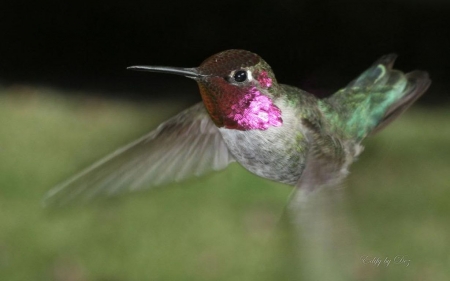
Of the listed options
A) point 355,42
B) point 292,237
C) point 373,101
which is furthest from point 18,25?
point 292,237

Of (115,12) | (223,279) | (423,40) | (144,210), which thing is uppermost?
(115,12)

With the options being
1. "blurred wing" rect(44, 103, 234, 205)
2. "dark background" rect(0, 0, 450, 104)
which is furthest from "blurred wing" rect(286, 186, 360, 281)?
"dark background" rect(0, 0, 450, 104)

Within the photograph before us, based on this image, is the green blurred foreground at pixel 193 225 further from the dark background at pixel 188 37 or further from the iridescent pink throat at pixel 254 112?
the iridescent pink throat at pixel 254 112

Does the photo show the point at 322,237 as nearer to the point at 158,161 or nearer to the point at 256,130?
the point at 256,130

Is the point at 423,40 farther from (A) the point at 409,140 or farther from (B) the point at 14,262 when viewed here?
(B) the point at 14,262

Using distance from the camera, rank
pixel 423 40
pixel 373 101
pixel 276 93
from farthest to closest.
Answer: pixel 423 40 → pixel 373 101 → pixel 276 93

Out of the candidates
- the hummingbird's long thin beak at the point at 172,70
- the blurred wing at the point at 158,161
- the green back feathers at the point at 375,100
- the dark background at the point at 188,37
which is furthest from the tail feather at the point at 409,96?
the dark background at the point at 188,37

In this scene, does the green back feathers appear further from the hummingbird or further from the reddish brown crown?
the reddish brown crown
